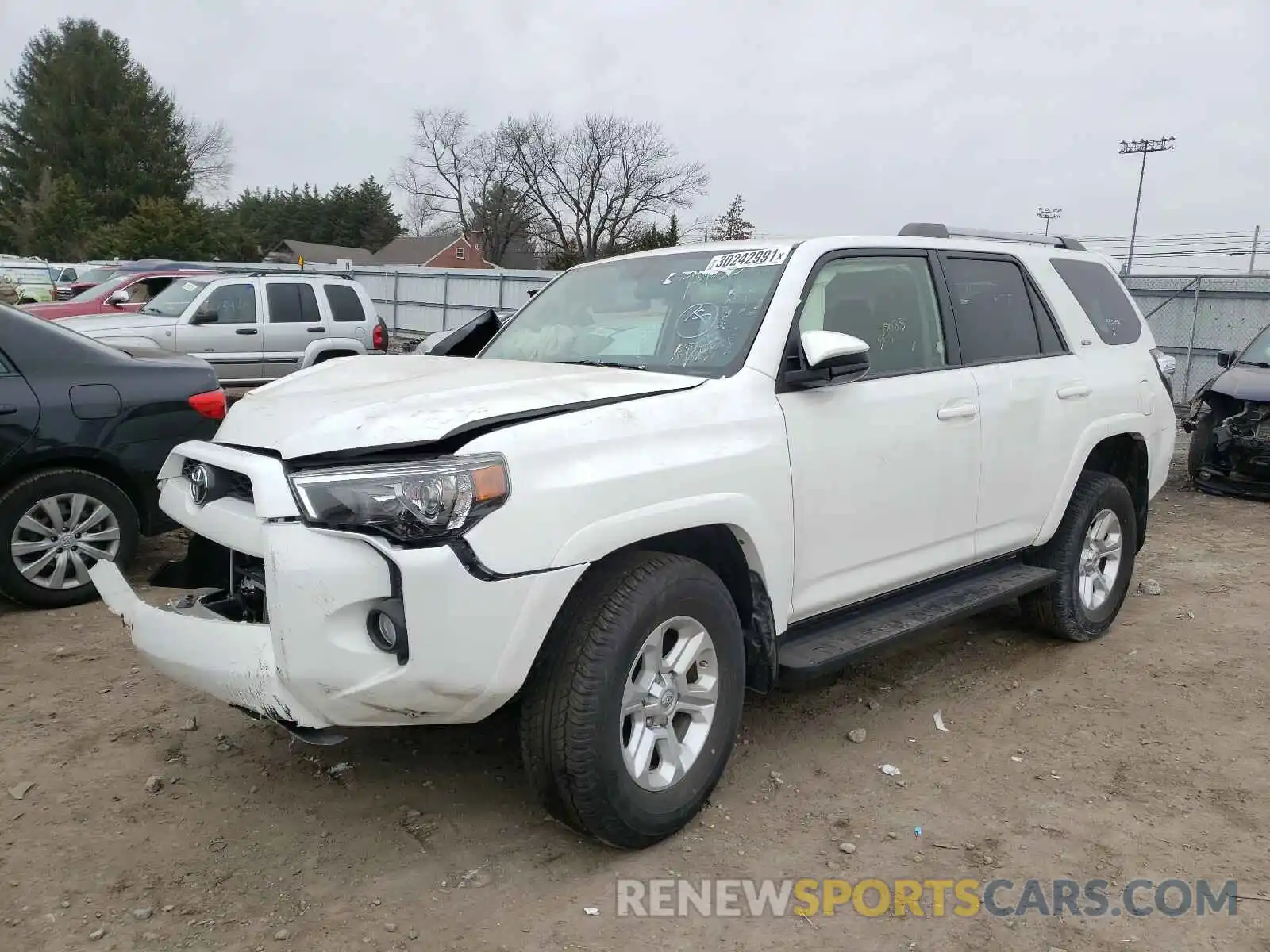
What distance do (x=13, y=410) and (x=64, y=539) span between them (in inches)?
27.5

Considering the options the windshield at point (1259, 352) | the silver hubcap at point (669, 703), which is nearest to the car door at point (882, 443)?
the silver hubcap at point (669, 703)

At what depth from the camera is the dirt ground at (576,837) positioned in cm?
273

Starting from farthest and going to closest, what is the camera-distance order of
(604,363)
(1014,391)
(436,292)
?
(436,292) < (1014,391) < (604,363)

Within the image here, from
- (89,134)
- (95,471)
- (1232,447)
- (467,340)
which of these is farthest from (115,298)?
(89,134)

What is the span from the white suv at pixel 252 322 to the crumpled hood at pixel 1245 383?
9029 millimetres

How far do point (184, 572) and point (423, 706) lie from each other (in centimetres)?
123

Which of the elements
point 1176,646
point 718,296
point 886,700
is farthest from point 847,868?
point 1176,646

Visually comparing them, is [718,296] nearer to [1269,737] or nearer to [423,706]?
[423,706]

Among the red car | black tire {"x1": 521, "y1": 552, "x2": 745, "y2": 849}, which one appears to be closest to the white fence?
the red car

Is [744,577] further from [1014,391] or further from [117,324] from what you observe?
[117,324]

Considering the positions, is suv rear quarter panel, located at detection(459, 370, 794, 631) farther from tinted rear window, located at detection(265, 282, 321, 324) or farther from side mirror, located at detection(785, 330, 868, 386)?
tinted rear window, located at detection(265, 282, 321, 324)

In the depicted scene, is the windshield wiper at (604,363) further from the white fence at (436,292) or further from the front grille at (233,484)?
the white fence at (436,292)

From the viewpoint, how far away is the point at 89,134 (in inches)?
2035

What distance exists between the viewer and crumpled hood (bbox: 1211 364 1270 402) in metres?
8.68
